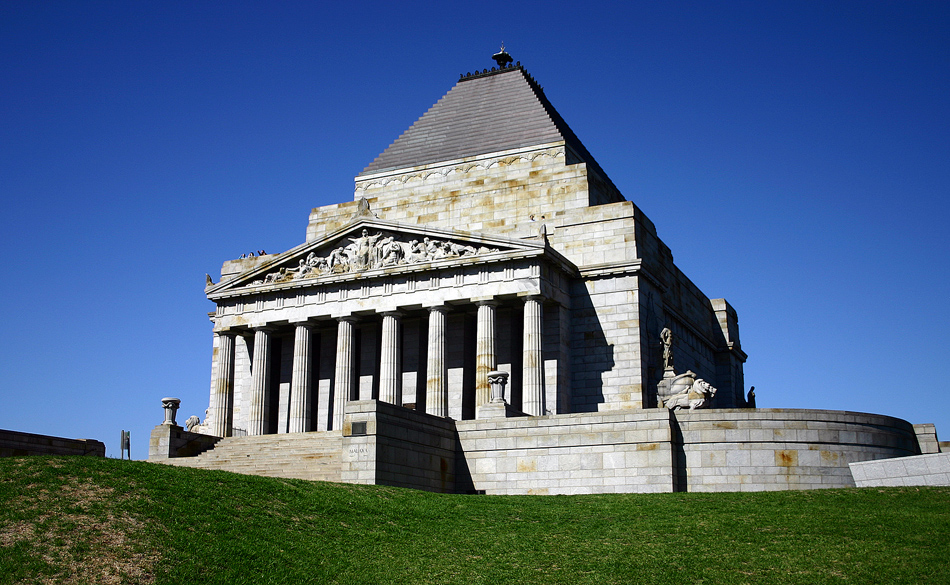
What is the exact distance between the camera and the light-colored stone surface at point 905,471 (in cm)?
2841

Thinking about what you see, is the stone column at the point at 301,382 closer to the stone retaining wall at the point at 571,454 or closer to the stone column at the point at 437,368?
the stone column at the point at 437,368

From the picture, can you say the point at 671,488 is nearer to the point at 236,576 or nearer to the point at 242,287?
the point at 236,576

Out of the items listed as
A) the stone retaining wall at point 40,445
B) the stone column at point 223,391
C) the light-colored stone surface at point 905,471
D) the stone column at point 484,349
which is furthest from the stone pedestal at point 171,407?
the light-colored stone surface at point 905,471

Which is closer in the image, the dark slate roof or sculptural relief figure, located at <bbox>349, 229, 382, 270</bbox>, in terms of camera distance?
sculptural relief figure, located at <bbox>349, 229, 382, 270</bbox>

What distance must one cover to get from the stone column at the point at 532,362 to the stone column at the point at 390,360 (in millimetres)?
5860

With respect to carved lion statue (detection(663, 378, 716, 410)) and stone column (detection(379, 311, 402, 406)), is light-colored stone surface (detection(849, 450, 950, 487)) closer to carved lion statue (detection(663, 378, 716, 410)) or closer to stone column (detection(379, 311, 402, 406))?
carved lion statue (detection(663, 378, 716, 410))

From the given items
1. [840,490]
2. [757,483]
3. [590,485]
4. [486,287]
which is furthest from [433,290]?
[840,490]

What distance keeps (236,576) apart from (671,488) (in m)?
17.5

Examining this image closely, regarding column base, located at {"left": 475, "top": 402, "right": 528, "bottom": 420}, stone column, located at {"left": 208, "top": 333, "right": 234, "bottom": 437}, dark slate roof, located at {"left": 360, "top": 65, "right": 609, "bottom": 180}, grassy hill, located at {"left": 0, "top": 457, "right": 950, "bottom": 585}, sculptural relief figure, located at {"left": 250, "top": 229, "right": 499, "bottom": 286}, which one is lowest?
grassy hill, located at {"left": 0, "top": 457, "right": 950, "bottom": 585}

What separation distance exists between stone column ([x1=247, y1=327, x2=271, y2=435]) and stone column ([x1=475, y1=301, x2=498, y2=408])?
35.1 ft

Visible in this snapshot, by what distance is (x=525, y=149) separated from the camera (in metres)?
52.4

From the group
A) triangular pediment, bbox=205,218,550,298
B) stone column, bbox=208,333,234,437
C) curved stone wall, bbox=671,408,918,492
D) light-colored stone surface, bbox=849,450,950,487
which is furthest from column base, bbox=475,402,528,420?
stone column, bbox=208,333,234,437

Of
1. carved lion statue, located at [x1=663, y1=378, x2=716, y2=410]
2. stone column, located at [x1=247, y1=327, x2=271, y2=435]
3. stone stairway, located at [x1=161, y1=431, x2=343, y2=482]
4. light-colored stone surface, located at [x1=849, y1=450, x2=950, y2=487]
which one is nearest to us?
light-colored stone surface, located at [x1=849, y1=450, x2=950, y2=487]

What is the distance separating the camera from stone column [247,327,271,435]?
152 ft
